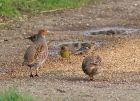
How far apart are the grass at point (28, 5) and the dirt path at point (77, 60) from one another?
60 cm

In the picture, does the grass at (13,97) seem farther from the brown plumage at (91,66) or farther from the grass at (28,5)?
the grass at (28,5)

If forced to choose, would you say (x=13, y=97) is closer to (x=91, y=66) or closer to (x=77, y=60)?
(x=91, y=66)

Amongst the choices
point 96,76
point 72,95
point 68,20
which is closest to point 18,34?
point 68,20

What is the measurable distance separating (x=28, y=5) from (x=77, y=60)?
9277mm

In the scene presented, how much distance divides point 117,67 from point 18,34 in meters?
6.13

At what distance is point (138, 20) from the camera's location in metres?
24.4

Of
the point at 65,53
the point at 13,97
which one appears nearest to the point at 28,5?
the point at 65,53

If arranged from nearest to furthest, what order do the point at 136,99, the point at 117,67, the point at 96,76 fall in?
the point at 136,99
the point at 96,76
the point at 117,67

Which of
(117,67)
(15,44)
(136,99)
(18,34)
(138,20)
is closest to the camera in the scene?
(136,99)

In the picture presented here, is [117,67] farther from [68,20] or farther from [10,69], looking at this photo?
→ [68,20]

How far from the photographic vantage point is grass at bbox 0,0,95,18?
24750 mm

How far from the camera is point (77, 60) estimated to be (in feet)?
56.3

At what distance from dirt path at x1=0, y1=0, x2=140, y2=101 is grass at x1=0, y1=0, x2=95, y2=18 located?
60 cm

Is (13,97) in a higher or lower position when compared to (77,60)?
higher
